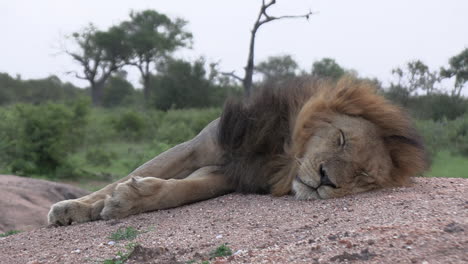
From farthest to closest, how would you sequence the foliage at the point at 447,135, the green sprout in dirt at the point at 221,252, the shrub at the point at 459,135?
the shrub at the point at 459,135, the foliage at the point at 447,135, the green sprout in dirt at the point at 221,252

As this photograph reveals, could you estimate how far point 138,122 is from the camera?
19234 millimetres

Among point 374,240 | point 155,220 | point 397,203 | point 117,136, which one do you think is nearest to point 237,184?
point 155,220

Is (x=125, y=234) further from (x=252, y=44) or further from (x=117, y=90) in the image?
(x=117, y=90)

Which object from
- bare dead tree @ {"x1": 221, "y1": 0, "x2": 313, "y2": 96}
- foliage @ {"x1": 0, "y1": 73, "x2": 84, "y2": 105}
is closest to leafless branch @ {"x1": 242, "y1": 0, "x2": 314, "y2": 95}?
bare dead tree @ {"x1": 221, "y1": 0, "x2": 313, "y2": 96}

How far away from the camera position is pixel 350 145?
128 inches

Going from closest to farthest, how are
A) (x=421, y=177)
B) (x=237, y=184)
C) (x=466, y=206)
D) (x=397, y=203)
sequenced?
(x=466, y=206) < (x=397, y=203) < (x=237, y=184) < (x=421, y=177)

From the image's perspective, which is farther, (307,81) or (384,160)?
(307,81)

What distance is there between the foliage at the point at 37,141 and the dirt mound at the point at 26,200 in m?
4.85

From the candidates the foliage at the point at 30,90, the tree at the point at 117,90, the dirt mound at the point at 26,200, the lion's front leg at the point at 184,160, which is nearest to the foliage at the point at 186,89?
the foliage at the point at 30,90

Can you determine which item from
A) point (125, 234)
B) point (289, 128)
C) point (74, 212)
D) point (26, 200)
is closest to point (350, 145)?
point (289, 128)

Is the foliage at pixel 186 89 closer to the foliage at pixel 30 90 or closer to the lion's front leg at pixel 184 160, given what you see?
the foliage at pixel 30 90

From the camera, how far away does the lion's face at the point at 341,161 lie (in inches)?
128

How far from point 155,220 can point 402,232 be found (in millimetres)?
1456

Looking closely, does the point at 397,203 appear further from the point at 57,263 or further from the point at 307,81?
the point at 57,263
